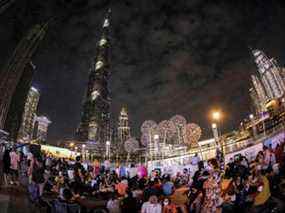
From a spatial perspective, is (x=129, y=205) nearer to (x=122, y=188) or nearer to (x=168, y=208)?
(x=168, y=208)

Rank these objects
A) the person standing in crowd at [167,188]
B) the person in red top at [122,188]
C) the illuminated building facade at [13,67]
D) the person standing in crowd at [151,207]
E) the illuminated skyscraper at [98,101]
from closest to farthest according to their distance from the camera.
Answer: the illuminated building facade at [13,67] → the person standing in crowd at [151,207] → the person standing in crowd at [167,188] → the person in red top at [122,188] → the illuminated skyscraper at [98,101]

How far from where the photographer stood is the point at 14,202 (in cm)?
815

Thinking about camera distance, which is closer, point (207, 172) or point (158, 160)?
point (207, 172)

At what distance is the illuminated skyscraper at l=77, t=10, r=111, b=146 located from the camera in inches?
3792

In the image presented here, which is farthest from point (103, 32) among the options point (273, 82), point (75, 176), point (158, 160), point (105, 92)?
point (75, 176)

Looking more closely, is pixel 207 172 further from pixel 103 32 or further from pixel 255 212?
pixel 103 32

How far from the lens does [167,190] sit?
1070 centimetres

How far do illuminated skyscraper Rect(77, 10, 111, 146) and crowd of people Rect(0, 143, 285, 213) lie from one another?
275ft

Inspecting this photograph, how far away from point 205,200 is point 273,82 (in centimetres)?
3277

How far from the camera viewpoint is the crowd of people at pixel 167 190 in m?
8.23

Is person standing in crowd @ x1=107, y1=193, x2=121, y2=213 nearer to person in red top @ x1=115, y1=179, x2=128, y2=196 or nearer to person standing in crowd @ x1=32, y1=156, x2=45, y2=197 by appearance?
person in red top @ x1=115, y1=179, x2=128, y2=196

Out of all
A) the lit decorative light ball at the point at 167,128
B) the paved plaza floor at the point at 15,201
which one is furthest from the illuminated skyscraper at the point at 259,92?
the paved plaza floor at the point at 15,201

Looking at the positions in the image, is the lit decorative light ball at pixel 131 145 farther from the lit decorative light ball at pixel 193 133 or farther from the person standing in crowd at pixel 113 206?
the person standing in crowd at pixel 113 206

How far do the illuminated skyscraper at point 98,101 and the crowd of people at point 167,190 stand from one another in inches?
3298
